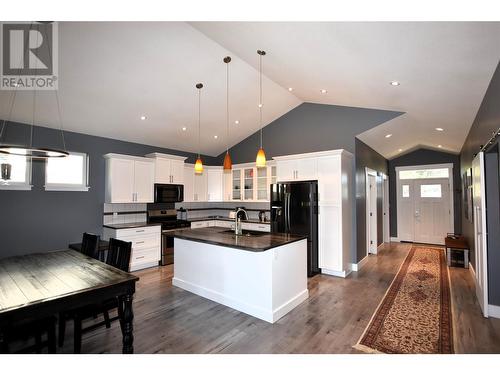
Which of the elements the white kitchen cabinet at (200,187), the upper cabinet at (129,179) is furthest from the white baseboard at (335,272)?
the upper cabinet at (129,179)

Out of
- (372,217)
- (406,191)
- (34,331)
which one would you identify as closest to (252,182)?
(372,217)

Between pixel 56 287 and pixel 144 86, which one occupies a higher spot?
pixel 144 86

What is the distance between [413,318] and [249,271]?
197 centimetres

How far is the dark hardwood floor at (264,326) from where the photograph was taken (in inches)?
94.2

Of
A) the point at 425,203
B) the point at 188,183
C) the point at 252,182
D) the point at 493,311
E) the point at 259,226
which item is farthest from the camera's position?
the point at 425,203

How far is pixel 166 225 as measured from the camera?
544cm

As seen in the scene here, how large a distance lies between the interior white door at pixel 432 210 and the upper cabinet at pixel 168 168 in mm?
6870

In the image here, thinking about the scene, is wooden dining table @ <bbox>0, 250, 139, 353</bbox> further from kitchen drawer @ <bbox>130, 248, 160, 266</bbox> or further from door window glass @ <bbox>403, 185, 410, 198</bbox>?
door window glass @ <bbox>403, 185, 410, 198</bbox>

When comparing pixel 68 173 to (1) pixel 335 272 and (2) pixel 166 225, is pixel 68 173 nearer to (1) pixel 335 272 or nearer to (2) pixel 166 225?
(2) pixel 166 225

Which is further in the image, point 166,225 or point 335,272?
point 166,225

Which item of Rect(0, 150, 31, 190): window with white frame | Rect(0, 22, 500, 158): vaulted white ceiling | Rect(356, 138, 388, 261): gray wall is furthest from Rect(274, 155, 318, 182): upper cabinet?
Rect(0, 150, 31, 190): window with white frame

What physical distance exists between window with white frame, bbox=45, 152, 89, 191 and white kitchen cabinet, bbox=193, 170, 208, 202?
2367mm

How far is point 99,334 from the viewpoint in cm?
265
